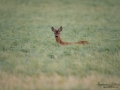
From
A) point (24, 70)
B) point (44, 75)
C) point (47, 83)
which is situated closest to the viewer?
point (47, 83)

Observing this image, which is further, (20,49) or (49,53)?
(20,49)

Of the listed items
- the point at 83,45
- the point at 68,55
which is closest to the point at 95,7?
the point at 83,45

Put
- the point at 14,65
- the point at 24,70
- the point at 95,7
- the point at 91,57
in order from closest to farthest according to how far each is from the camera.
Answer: the point at 24,70, the point at 14,65, the point at 91,57, the point at 95,7

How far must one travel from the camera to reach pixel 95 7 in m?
28.4

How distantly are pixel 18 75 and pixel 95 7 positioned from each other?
72.2 ft

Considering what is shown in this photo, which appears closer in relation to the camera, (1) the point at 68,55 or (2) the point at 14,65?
(2) the point at 14,65

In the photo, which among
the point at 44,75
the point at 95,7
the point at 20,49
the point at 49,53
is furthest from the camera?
the point at 95,7

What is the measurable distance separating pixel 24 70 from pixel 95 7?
21548 millimetres

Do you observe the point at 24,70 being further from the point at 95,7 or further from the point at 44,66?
the point at 95,7

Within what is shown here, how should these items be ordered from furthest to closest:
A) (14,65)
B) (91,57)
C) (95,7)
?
(95,7)
(91,57)
(14,65)

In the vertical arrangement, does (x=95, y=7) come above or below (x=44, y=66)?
above

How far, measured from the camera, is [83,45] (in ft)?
37.2

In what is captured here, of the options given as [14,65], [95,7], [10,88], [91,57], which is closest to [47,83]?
[10,88]

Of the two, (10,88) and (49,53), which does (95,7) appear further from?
(10,88)
